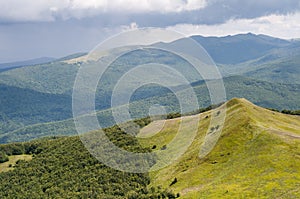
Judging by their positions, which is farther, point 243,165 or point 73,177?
point 73,177

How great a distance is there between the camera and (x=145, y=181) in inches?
4619

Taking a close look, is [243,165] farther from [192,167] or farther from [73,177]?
[73,177]

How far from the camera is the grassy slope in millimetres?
79062

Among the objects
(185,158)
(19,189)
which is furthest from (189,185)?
(19,189)

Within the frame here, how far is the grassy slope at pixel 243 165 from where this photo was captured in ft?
259

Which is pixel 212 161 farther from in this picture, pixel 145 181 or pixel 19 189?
pixel 19 189

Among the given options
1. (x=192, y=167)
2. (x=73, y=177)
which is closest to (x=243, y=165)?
(x=192, y=167)

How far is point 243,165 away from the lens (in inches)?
3661

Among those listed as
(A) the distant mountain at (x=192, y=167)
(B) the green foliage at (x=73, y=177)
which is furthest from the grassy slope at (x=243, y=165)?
(B) the green foliage at (x=73, y=177)

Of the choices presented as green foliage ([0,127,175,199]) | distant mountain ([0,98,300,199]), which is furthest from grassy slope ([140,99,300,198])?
green foliage ([0,127,175,199])

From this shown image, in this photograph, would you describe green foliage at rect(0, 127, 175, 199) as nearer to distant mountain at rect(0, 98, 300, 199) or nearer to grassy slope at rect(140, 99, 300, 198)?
distant mountain at rect(0, 98, 300, 199)

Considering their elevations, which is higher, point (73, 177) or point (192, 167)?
point (192, 167)

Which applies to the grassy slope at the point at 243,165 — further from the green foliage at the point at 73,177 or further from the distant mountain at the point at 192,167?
the green foliage at the point at 73,177

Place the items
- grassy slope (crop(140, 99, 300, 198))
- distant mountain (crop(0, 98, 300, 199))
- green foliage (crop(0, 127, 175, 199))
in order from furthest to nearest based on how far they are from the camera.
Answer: green foliage (crop(0, 127, 175, 199))
distant mountain (crop(0, 98, 300, 199))
grassy slope (crop(140, 99, 300, 198))
